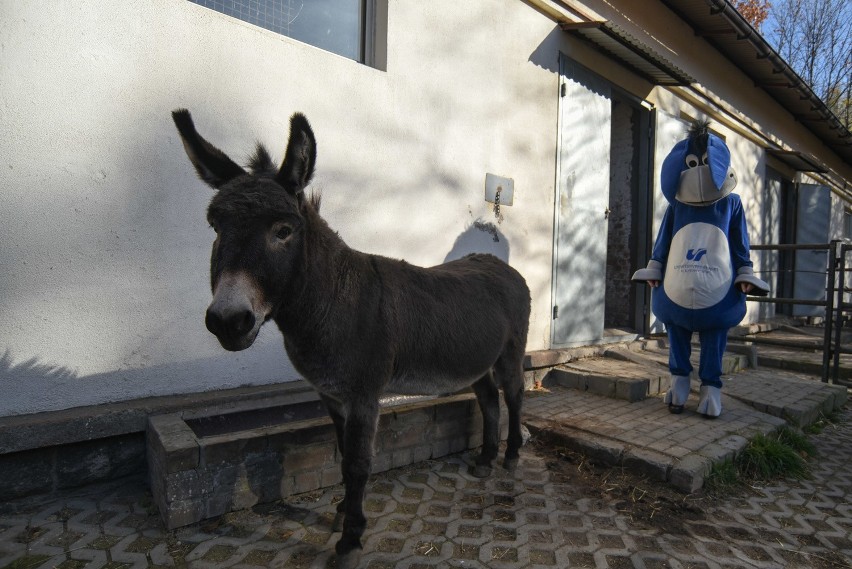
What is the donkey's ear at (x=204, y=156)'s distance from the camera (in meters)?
2.01

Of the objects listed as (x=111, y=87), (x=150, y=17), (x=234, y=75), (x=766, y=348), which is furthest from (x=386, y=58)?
(x=766, y=348)

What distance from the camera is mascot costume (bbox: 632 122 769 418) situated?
13.0 feet

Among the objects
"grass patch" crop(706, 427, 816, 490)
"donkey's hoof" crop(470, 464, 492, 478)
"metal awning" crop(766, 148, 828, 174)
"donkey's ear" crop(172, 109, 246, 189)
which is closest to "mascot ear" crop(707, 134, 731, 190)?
"grass patch" crop(706, 427, 816, 490)

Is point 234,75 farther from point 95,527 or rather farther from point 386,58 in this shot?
point 95,527

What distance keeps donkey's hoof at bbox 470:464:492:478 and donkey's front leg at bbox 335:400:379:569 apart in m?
1.16

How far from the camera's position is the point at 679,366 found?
14.1 ft

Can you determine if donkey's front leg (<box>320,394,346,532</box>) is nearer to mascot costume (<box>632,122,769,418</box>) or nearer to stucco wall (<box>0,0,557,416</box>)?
stucco wall (<box>0,0,557,416</box>)

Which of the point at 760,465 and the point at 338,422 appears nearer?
the point at 338,422

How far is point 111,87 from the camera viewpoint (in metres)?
2.95

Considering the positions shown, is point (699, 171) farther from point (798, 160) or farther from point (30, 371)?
point (798, 160)

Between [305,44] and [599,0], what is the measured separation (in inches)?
182

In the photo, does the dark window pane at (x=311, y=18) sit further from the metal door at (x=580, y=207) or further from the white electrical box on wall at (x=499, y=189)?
the metal door at (x=580, y=207)

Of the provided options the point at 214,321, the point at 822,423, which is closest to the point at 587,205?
the point at 822,423

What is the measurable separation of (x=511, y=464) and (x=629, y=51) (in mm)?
5415
